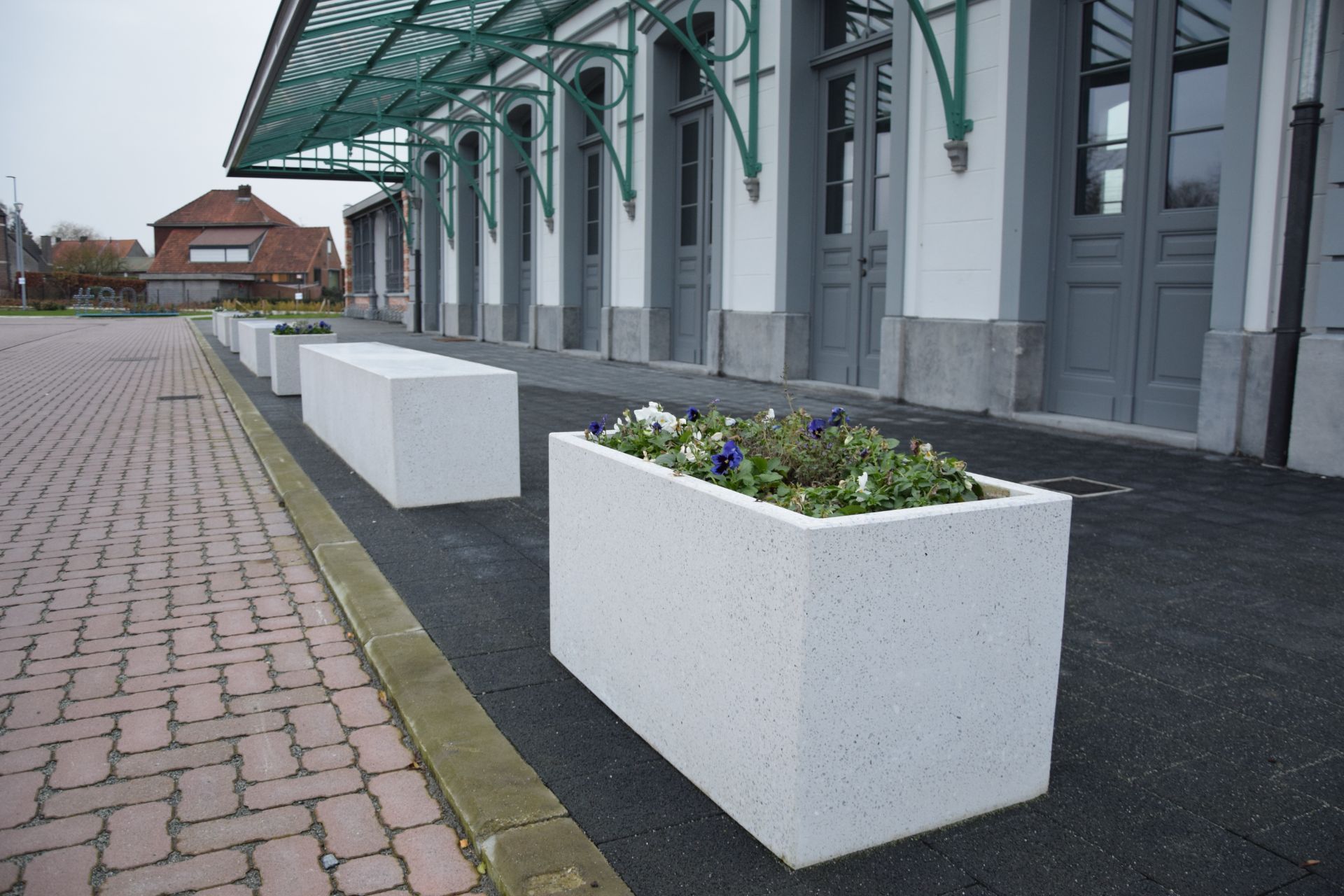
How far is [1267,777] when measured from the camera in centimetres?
290

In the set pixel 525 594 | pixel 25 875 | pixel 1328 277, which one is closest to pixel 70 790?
pixel 25 875

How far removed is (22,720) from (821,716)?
8.30 ft

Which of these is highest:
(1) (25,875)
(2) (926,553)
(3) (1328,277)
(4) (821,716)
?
(3) (1328,277)

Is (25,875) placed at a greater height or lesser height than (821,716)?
lesser

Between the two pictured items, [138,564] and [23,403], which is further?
[23,403]

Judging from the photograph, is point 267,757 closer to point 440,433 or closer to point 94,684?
point 94,684

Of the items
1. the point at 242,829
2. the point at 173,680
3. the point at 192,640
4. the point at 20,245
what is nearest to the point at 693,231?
the point at 192,640

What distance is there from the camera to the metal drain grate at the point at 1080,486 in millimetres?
6530

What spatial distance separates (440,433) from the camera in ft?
20.9

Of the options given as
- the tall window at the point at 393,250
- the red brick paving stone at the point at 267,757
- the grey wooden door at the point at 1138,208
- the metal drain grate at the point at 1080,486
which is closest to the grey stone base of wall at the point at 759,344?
the grey wooden door at the point at 1138,208

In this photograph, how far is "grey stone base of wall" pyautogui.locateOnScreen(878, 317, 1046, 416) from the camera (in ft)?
31.6

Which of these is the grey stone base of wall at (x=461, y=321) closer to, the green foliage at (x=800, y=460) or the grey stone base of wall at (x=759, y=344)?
the grey stone base of wall at (x=759, y=344)

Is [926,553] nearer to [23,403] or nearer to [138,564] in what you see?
[138,564]

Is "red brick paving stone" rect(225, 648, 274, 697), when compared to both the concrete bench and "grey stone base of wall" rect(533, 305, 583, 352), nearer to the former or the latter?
the concrete bench
